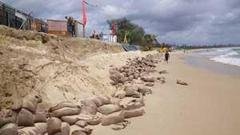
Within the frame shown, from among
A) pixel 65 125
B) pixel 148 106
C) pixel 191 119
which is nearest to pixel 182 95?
pixel 148 106

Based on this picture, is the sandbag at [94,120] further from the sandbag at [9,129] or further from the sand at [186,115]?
the sandbag at [9,129]

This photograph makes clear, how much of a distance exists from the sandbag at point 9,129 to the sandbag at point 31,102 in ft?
2.56

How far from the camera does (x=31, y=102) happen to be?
8.51m

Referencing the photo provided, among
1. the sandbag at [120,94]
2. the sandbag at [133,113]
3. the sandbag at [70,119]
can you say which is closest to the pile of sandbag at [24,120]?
the sandbag at [70,119]

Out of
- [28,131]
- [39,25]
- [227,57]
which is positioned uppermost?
[39,25]

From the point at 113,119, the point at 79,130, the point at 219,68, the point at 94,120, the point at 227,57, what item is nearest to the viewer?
the point at 79,130

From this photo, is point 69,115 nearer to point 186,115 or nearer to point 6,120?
point 6,120

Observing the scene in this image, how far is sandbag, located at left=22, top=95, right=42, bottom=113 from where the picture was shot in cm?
829

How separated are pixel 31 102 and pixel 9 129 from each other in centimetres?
121

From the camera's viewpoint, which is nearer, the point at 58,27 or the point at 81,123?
the point at 81,123

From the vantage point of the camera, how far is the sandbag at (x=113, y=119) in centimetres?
908

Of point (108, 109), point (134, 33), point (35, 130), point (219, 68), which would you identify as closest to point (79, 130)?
point (35, 130)

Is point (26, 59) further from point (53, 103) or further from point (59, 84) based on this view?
point (53, 103)

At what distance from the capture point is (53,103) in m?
9.34
